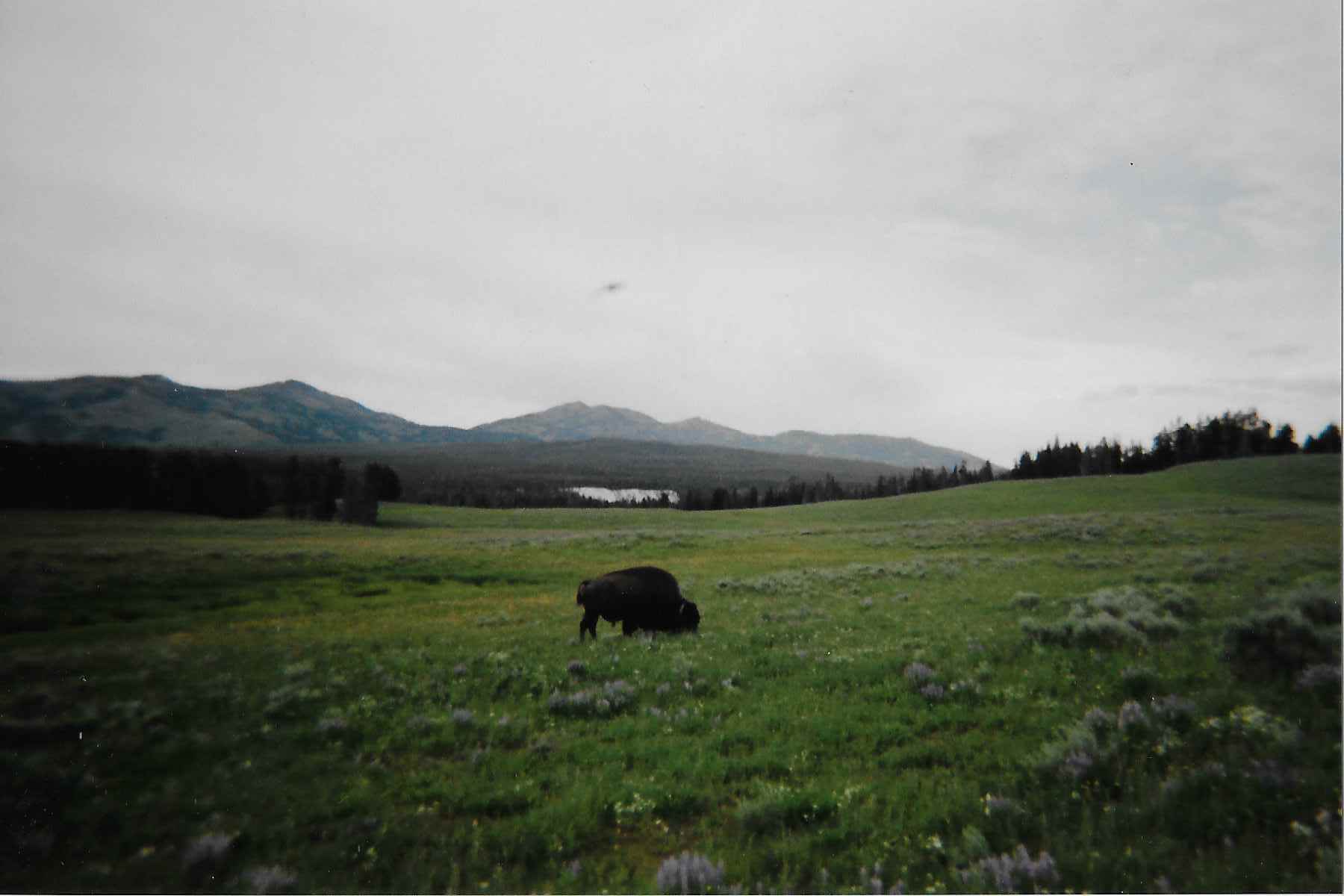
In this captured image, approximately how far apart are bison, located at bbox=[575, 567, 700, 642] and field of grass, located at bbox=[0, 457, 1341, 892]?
2.74ft

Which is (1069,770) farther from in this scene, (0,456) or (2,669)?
(0,456)

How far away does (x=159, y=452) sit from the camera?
19.8 m

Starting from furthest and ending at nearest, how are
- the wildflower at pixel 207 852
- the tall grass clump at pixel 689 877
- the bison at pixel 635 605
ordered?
the bison at pixel 635 605, the wildflower at pixel 207 852, the tall grass clump at pixel 689 877

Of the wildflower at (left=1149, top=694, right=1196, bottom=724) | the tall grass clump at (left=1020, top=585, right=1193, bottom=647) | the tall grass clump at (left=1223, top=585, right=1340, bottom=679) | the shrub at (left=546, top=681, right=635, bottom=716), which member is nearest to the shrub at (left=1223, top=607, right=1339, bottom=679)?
the tall grass clump at (left=1223, top=585, right=1340, bottom=679)

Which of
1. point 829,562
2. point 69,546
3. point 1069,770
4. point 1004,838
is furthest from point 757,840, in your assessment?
point 829,562

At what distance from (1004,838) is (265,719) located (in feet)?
32.9

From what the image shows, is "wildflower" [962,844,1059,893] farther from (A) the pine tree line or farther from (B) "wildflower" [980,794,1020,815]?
(A) the pine tree line

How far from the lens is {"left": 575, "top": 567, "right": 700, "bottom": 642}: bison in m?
14.4

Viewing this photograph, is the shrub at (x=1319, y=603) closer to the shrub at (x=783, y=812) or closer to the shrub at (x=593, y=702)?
the shrub at (x=783, y=812)

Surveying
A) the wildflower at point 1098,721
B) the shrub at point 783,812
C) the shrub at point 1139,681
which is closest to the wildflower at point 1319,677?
the shrub at point 1139,681

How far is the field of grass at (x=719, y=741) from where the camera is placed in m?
4.49

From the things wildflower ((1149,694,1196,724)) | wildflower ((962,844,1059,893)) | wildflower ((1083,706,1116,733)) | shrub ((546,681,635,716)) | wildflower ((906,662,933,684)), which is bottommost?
shrub ((546,681,635,716))

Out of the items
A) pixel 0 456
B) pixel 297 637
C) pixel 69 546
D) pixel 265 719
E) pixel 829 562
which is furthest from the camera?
pixel 829 562

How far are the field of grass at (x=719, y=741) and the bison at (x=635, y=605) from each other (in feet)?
2.74
